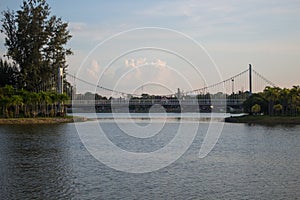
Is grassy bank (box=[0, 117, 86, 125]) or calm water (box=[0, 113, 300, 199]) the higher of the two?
A: grassy bank (box=[0, 117, 86, 125])

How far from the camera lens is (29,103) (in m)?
56.9

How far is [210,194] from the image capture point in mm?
14148

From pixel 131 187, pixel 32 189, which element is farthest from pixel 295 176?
pixel 32 189

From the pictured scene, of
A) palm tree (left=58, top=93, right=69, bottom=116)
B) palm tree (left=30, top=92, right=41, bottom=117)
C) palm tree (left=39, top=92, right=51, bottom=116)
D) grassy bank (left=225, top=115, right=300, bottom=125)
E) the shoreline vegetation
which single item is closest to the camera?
the shoreline vegetation

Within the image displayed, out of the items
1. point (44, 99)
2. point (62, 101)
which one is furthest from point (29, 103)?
point (62, 101)

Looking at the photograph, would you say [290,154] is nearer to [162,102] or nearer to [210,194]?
[210,194]

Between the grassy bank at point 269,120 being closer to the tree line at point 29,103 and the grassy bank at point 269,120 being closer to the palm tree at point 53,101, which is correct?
the palm tree at point 53,101

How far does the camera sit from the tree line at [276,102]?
2226 inches

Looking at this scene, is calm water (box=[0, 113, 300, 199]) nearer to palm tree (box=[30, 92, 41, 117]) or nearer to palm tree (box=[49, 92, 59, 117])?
palm tree (box=[30, 92, 41, 117])

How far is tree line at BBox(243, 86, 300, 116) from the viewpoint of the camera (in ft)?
185

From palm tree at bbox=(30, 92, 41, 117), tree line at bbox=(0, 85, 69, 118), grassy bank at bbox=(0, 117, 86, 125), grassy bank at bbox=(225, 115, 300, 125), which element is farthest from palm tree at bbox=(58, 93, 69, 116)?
grassy bank at bbox=(225, 115, 300, 125)

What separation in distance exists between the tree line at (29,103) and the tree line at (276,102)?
24.9 metres

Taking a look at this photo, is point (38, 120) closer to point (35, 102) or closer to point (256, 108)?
point (35, 102)

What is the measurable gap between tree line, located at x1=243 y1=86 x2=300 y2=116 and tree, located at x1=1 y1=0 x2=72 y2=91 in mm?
26059
